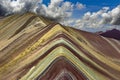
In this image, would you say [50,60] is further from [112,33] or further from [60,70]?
[112,33]

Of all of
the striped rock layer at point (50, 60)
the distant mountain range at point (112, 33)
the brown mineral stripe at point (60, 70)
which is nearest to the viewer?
the brown mineral stripe at point (60, 70)

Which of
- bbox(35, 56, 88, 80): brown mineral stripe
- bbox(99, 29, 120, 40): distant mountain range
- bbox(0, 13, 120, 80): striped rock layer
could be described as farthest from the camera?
bbox(99, 29, 120, 40): distant mountain range

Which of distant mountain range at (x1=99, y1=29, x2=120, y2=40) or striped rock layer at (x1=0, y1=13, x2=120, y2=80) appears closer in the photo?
striped rock layer at (x1=0, y1=13, x2=120, y2=80)

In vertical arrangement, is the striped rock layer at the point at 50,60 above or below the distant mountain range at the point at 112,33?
above

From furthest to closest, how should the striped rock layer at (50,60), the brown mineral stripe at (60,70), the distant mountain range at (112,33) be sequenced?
1. the distant mountain range at (112,33)
2. the striped rock layer at (50,60)
3. the brown mineral stripe at (60,70)

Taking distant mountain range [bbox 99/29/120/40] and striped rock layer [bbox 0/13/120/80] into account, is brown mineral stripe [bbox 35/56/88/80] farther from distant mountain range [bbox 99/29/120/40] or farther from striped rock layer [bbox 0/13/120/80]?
distant mountain range [bbox 99/29/120/40]

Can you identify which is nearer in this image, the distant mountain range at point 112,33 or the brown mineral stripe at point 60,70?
the brown mineral stripe at point 60,70

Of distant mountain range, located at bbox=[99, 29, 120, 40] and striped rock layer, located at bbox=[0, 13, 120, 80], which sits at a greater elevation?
striped rock layer, located at bbox=[0, 13, 120, 80]

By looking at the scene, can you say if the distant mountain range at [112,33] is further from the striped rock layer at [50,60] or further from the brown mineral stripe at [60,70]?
the brown mineral stripe at [60,70]

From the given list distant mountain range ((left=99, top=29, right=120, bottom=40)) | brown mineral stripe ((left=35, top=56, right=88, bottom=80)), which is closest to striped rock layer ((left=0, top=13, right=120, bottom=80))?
brown mineral stripe ((left=35, top=56, right=88, bottom=80))

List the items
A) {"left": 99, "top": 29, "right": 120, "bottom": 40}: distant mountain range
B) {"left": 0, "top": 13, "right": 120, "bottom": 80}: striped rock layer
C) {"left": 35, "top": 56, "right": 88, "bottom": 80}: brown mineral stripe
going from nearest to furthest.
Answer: {"left": 35, "top": 56, "right": 88, "bottom": 80}: brown mineral stripe
{"left": 0, "top": 13, "right": 120, "bottom": 80}: striped rock layer
{"left": 99, "top": 29, "right": 120, "bottom": 40}: distant mountain range

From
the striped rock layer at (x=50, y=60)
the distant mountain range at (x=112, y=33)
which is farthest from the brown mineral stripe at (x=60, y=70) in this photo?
the distant mountain range at (x=112, y=33)

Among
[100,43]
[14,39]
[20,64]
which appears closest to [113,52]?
[100,43]
